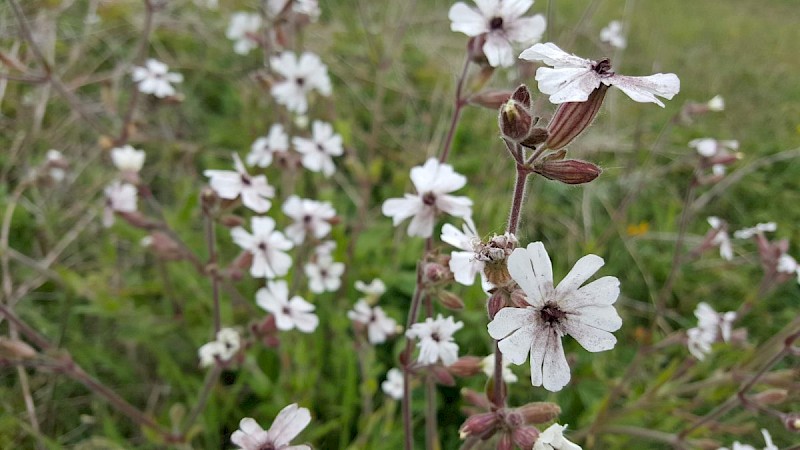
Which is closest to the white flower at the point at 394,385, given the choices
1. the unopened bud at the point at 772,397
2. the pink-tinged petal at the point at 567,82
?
the unopened bud at the point at 772,397

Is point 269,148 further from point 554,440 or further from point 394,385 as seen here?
point 554,440

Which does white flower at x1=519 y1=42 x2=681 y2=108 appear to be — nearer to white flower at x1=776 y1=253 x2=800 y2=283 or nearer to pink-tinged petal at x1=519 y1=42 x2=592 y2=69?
pink-tinged petal at x1=519 y1=42 x2=592 y2=69

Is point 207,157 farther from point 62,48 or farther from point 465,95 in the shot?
point 465,95

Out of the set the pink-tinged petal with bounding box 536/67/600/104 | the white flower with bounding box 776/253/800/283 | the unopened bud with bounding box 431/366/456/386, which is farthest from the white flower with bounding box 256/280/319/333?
the white flower with bounding box 776/253/800/283

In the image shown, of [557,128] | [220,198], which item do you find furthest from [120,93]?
[557,128]

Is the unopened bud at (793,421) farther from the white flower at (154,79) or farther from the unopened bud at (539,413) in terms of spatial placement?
the white flower at (154,79)

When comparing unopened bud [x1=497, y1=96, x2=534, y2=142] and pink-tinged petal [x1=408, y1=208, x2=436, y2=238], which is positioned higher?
unopened bud [x1=497, y1=96, x2=534, y2=142]

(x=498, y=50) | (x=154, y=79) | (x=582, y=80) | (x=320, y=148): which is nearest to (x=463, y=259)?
(x=582, y=80)
